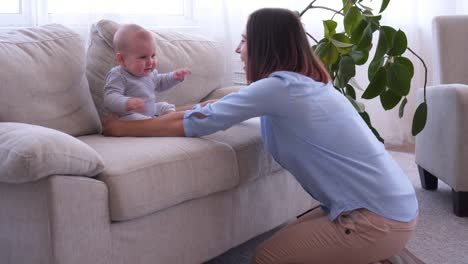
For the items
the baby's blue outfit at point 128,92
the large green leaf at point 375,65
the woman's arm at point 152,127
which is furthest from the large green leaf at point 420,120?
the woman's arm at point 152,127

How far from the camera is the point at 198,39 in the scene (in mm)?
2893

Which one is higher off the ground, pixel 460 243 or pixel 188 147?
pixel 188 147

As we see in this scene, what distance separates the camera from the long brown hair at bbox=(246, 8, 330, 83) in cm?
192

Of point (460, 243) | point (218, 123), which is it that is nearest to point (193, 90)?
point (218, 123)

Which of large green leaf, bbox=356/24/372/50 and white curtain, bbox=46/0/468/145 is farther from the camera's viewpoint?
white curtain, bbox=46/0/468/145

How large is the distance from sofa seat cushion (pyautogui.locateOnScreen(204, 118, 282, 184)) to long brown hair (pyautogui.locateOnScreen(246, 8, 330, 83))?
0.28 metres

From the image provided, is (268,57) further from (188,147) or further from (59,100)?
(59,100)

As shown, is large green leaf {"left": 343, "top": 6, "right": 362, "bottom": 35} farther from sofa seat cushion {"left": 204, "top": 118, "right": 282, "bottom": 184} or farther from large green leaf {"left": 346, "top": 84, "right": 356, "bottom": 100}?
sofa seat cushion {"left": 204, "top": 118, "right": 282, "bottom": 184}

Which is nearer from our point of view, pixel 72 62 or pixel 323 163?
pixel 323 163

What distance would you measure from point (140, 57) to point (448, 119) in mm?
1401

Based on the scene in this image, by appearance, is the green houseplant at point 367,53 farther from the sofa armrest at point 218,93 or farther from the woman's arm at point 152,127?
the woman's arm at point 152,127

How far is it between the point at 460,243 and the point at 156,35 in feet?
4.81

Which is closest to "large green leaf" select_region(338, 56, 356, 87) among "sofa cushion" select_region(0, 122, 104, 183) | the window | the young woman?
the young woman

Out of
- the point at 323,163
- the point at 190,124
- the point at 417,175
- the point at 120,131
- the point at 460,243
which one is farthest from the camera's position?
the point at 417,175
